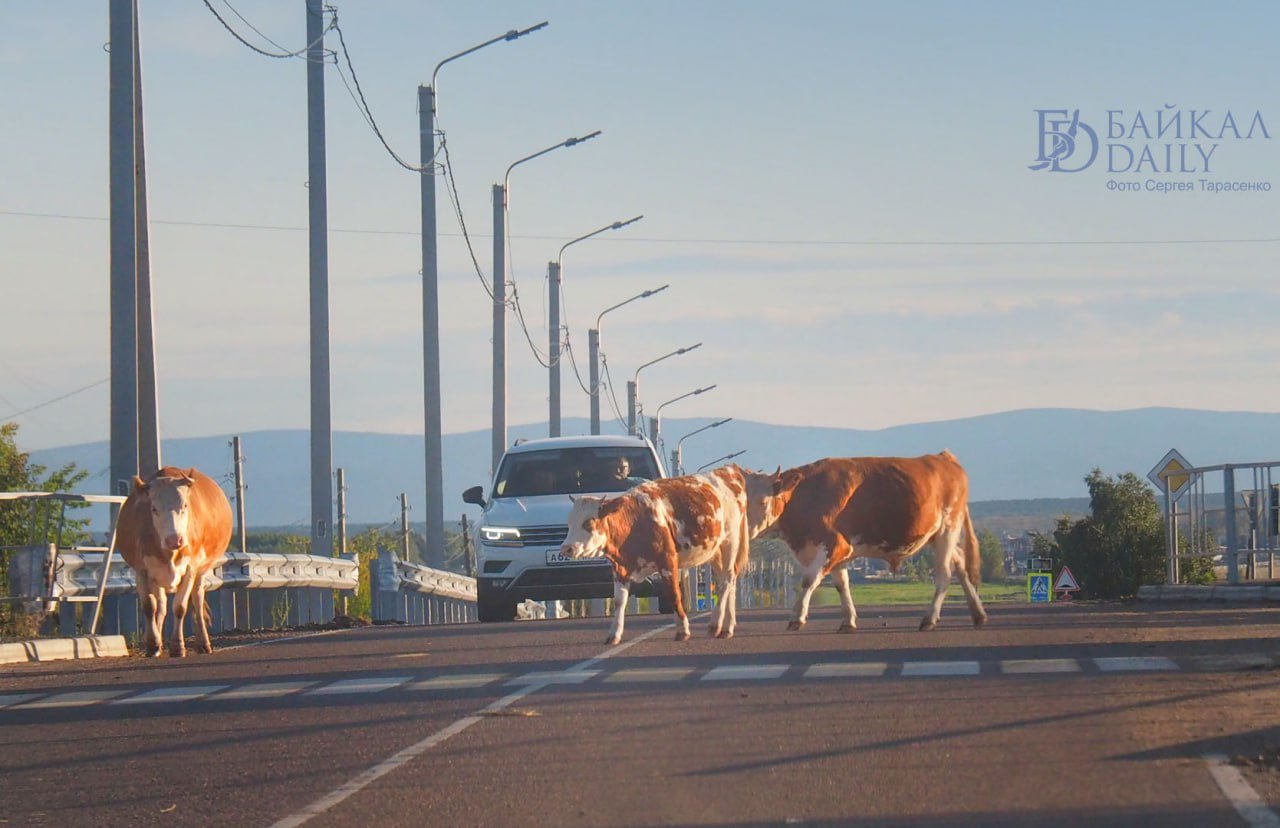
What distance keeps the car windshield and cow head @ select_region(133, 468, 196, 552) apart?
7237 mm

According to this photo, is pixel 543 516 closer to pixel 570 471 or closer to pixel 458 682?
pixel 570 471

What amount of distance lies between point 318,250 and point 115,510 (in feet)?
41.7

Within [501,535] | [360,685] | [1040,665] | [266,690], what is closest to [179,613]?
[266,690]

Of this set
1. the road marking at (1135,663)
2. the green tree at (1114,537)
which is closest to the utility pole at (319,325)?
the road marking at (1135,663)

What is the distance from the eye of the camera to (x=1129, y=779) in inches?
313

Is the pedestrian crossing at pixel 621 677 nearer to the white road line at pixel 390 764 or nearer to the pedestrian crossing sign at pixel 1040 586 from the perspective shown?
the white road line at pixel 390 764

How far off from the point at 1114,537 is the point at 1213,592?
194 feet

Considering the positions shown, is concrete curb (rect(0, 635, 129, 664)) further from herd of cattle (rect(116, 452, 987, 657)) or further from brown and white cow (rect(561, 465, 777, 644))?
brown and white cow (rect(561, 465, 777, 644))

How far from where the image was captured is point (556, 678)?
12.5m

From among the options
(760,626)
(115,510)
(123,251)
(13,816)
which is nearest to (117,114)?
(123,251)

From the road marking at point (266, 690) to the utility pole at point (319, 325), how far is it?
58.5 feet

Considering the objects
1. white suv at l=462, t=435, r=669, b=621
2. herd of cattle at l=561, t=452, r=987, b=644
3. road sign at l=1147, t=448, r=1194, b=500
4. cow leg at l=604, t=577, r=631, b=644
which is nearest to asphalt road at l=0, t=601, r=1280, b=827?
cow leg at l=604, t=577, r=631, b=644

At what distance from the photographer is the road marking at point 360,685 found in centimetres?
1234

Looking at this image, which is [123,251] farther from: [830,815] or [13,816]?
[830,815]
